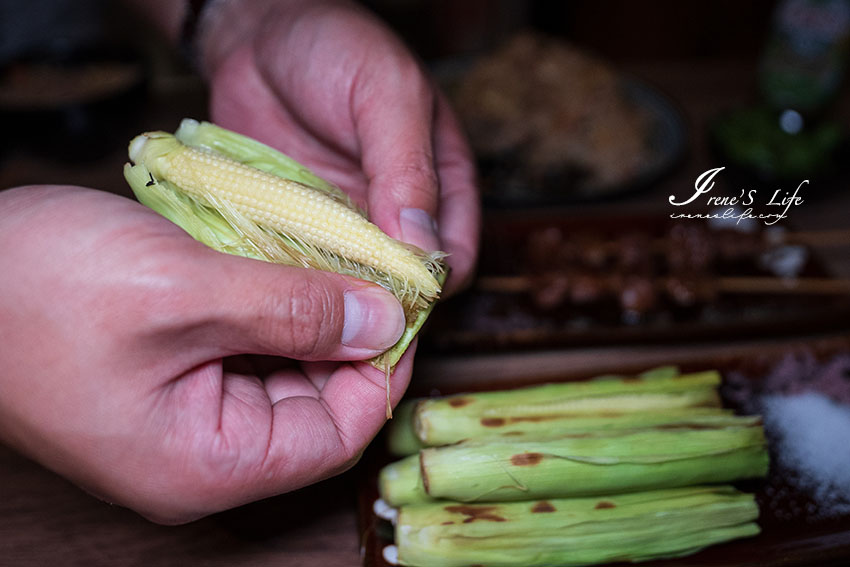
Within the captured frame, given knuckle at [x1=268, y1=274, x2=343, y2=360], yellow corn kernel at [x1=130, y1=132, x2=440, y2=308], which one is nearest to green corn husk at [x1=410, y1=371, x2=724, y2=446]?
yellow corn kernel at [x1=130, y1=132, x2=440, y2=308]

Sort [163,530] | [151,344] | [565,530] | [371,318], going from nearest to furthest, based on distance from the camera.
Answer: [151,344]
[371,318]
[565,530]
[163,530]

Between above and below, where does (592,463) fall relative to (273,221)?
below

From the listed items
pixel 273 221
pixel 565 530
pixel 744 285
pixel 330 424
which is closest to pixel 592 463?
pixel 565 530

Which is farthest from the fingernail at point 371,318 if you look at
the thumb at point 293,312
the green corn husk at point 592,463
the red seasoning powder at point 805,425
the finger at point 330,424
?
the red seasoning powder at point 805,425

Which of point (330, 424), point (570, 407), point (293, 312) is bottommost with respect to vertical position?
point (570, 407)

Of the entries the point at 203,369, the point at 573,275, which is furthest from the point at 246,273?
the point at 573,275

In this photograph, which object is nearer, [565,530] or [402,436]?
[565,530]

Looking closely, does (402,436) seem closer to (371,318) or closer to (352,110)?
(371,318)
